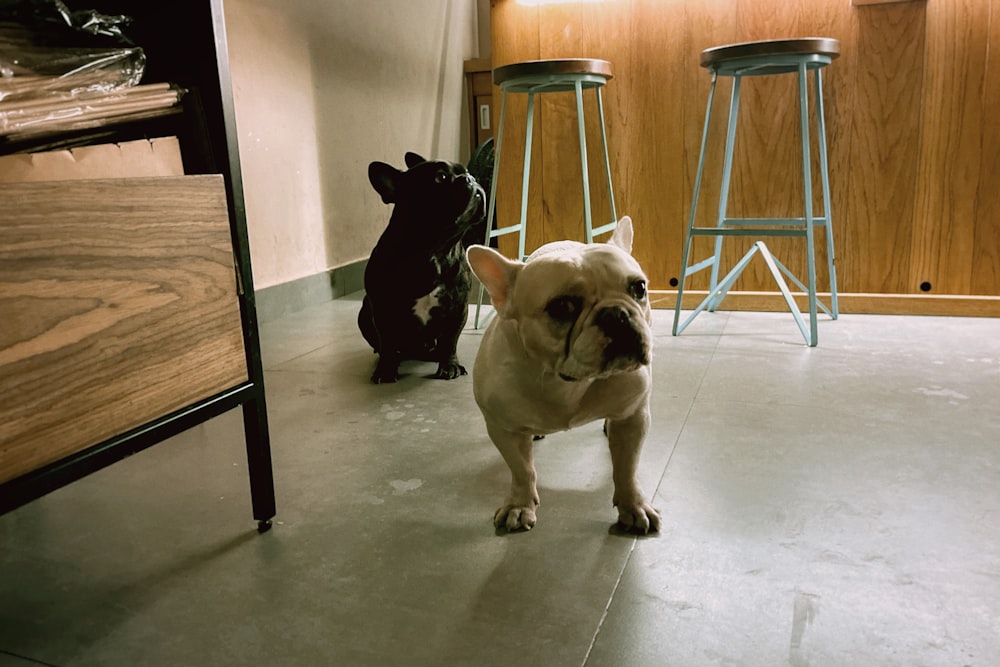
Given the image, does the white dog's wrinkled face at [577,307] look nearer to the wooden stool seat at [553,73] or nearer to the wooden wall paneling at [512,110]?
the wooden stool seat at [553,73]

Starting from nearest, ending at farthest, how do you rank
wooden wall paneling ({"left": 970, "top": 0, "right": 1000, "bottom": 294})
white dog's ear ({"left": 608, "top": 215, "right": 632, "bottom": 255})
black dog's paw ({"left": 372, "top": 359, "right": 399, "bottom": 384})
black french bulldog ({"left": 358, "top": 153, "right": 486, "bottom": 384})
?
white dog's ear ({"left": 608, "top": 215, "right": 632, "bottom": 255}), black french bulldog ({"left": 358, "top": 153, "right": 486, "bottom": 384}), black dog's paw ({"left": 372, "top": 359, "right": 399, "bottom": 384}), wooden wall paneling ({"left": 970, "top": 0, "right": 1000, "bottom": 294})

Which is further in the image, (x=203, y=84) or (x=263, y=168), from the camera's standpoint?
(x=263, y=168)

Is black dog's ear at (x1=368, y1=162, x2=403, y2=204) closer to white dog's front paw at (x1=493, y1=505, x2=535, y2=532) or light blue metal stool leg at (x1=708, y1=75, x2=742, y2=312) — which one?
white dog's front paw at (x1=493, y1=505, x2=535, y2=532)

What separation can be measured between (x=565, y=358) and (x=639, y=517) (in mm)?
325

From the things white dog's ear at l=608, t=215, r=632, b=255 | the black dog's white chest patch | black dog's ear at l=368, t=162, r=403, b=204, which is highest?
black dog's ear at l=368, t=162, r=403, b=204

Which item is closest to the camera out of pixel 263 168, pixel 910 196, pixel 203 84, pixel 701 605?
pixel 701 605

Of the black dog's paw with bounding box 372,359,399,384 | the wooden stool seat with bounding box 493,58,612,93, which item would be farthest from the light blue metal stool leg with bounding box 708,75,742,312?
the black dog's paw with bounding box 372,359,399,384

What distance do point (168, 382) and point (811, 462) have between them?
1.20m

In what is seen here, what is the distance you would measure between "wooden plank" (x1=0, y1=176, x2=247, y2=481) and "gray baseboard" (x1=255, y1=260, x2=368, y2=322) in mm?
1799

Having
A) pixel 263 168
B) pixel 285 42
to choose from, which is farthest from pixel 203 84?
pixel 285 42

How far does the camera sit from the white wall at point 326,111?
2.84 metres

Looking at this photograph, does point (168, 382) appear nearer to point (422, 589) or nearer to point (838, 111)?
point (422, 589)

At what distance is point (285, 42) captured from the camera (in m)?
3.00

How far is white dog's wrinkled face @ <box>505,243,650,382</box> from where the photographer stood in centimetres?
107
